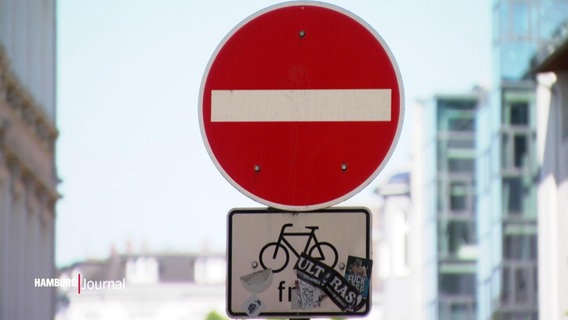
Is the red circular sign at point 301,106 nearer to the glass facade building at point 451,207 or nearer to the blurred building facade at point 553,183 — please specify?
the blurred building facade at point 553,183

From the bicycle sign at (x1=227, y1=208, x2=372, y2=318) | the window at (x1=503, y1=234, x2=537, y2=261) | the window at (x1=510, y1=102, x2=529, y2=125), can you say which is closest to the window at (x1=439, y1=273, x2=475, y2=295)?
the window at (x1=503, y1=234, x2=537, y2=261)

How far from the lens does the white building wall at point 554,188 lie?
39844 millimetres

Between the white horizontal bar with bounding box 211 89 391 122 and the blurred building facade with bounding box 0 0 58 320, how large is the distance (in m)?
22.8

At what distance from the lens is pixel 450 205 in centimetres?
7162

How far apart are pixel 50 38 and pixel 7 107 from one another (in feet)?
19.6

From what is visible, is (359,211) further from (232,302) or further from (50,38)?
(50,38)

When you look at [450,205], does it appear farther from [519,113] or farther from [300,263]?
[300,263]

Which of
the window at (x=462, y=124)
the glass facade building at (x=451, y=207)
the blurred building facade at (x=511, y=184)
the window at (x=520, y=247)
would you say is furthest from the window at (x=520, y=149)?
the window at (x=462, y=124)

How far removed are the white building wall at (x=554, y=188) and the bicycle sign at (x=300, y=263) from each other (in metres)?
36.3

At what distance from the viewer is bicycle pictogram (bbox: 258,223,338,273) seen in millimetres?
3504

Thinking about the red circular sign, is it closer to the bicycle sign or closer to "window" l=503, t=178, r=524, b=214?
the bicycle sign

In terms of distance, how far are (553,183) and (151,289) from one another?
251 feet

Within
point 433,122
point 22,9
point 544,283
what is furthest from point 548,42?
point 22,9

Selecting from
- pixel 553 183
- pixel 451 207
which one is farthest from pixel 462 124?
pixel 553 183
